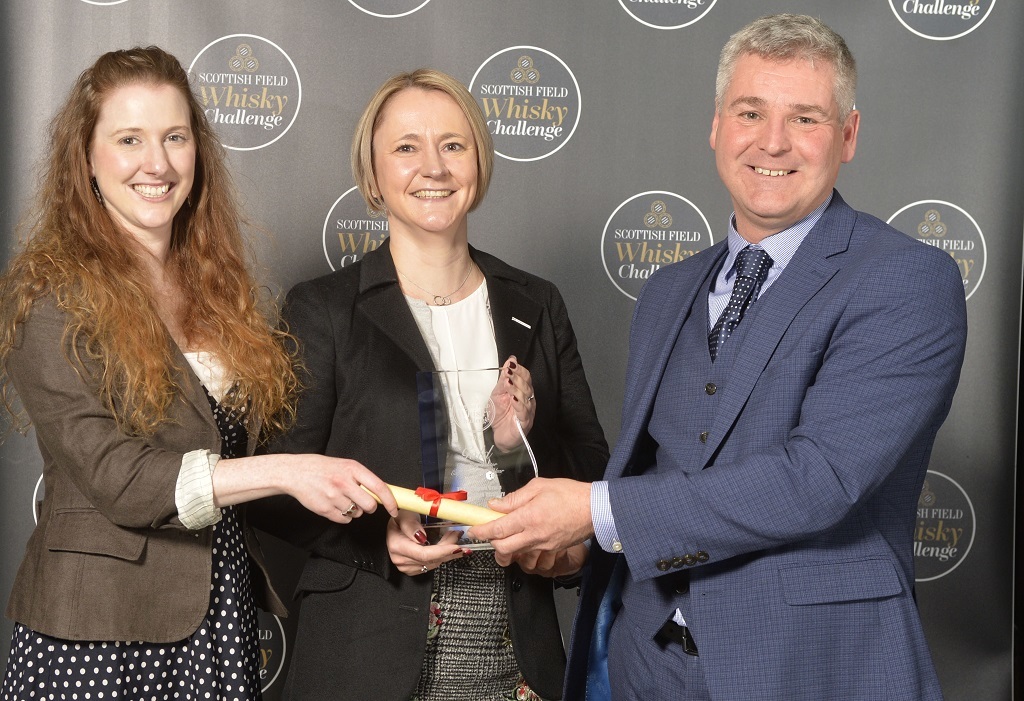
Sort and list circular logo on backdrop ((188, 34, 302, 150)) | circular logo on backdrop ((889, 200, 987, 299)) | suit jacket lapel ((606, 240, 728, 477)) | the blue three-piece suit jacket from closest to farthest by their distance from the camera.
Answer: the blue three-piece suit jacket < suit jacket lapel ((606, 240, 728, 477)) < circular logo on backdrop ((188, 34, 302, 150)) < circular logo on backdrop ((889, 200, 987, 299))

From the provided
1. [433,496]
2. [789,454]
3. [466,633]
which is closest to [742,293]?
[789,454]

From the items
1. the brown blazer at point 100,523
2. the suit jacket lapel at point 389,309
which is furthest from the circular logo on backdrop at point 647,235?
the brown blazer at point 100,523

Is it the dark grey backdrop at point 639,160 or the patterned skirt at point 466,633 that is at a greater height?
the dark grey backdrop at point 639,160

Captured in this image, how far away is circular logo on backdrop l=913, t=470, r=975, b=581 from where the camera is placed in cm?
359

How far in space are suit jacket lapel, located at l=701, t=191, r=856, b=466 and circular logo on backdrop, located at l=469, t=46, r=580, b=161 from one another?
1723mm

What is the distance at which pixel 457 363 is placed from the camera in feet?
7.65

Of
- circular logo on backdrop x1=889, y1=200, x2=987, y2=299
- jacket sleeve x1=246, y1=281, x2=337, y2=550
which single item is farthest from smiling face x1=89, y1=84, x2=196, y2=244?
circular logo on backdrop x1=889, y1=200, x2=987, y2=299

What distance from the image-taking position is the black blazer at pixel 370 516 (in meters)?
2.17

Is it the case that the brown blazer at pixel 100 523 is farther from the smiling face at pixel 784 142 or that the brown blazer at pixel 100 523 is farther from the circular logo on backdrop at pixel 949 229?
the circular logo on backdrop at pixel 949 229

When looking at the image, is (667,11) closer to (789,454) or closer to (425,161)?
(425,161)

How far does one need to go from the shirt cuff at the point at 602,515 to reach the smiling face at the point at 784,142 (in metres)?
0.62

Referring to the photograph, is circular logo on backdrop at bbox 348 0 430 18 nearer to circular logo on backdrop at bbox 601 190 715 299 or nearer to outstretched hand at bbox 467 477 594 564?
circular logo on backdrop at bbox 601 190 715 299

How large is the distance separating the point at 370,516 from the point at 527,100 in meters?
1.80

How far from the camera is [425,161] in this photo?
2.38 metres
